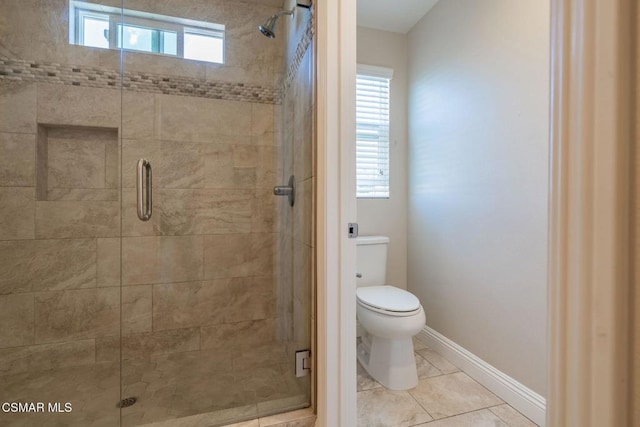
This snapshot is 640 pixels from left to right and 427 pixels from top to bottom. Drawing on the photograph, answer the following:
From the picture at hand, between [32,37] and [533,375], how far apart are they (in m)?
3.11

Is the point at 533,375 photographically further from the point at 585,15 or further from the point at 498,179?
the point at 585,15

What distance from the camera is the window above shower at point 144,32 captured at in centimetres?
173

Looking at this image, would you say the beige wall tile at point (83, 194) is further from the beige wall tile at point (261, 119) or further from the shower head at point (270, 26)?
the shower head at point (270, 26)

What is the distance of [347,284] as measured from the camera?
3.68 feet

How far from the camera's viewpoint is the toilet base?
1.60 metres

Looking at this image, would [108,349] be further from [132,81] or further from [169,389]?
[132,81]

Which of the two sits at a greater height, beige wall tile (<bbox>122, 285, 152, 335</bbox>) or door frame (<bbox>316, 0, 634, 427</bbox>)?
door frame (<bbox>316, 0, 634, 427</bbox>)

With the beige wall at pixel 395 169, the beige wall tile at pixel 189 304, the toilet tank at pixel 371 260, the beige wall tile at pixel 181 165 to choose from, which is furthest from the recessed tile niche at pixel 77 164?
the beige wall at pixel 395 169

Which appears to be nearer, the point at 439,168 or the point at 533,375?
the point at 533,375

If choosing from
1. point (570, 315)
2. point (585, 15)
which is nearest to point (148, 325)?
point (570, 315)

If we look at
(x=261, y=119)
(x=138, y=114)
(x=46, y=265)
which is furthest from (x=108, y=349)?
(x=261, y=119)

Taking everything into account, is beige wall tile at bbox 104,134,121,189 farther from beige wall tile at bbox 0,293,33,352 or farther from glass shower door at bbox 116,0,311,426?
beige wall tile at bbox 0,293,33,352

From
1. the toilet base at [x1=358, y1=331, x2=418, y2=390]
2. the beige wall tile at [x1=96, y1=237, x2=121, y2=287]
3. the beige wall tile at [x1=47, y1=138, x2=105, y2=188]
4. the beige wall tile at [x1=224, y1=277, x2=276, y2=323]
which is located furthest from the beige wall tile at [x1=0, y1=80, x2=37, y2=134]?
the toilet base at [x1=358, y1=331, x2=418, y2=390]

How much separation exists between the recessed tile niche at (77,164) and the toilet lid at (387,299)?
1618 mm
